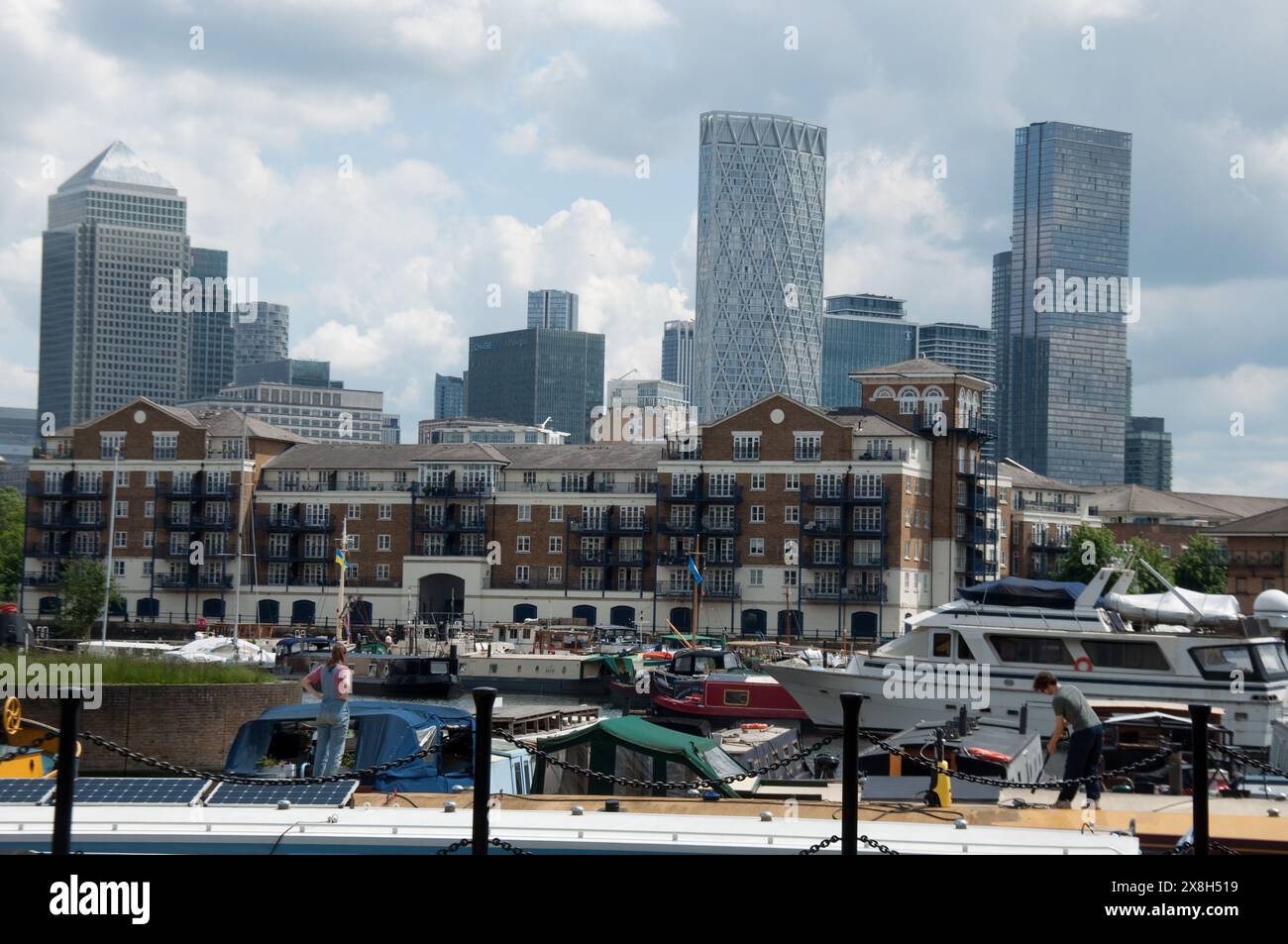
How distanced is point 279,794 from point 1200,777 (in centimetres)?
782

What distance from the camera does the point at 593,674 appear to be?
68.2 metres

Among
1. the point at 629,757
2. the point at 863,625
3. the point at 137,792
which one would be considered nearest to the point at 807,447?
the point at 863,625

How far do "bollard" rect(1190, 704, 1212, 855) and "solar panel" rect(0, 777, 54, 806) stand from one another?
30.6ft

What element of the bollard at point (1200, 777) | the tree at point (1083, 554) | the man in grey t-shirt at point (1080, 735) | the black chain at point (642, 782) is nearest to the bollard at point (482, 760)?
the black chain at point (642, 782)

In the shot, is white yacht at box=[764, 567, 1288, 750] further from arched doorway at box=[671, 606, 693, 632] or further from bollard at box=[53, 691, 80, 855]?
arched doorway at box=[671, 606, 693, 632]

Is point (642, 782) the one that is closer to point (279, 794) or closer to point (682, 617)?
point (279, 794)

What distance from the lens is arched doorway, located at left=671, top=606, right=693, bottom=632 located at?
310 ft

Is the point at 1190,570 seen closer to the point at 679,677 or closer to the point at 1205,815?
the point at 679,677

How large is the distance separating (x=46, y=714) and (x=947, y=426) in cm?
6757

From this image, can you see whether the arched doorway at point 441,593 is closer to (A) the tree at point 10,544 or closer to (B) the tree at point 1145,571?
(A) the tree at point 10,544

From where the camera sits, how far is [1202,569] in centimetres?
10825

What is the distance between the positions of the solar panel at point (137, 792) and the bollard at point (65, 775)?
3.38 meters

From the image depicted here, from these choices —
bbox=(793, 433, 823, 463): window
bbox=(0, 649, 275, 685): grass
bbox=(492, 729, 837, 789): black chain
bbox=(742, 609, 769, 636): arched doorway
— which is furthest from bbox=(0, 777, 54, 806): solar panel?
bbox=(793, 433, 823, 463): window
